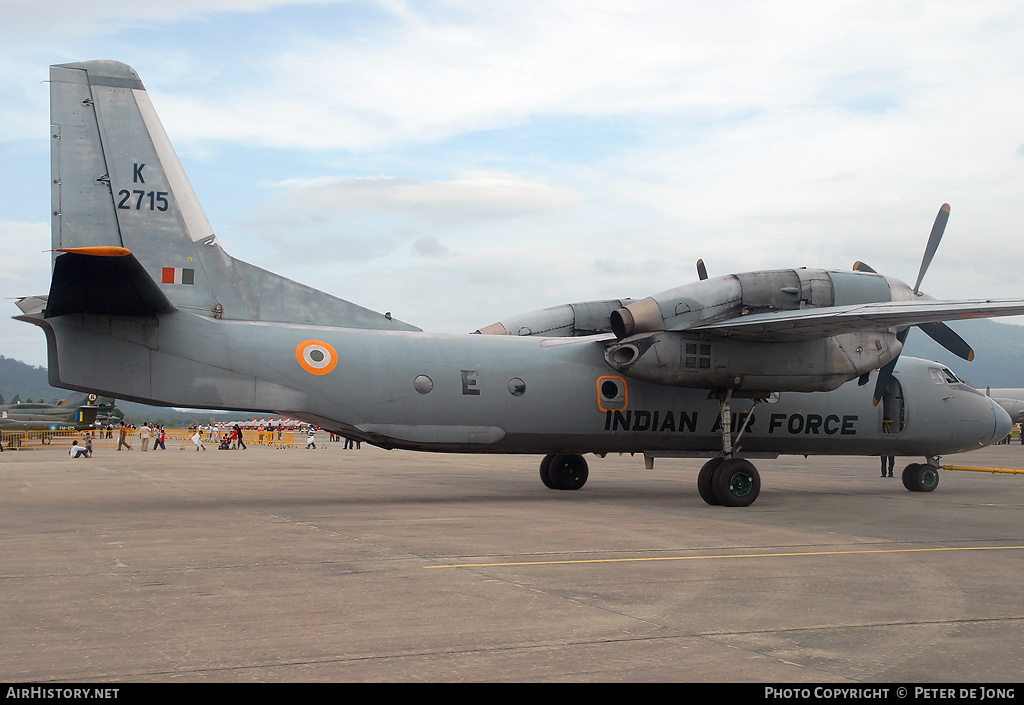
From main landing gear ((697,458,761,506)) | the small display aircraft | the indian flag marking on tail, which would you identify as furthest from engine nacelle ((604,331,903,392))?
the small display aircraft

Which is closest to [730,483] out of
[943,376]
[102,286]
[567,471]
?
[567,471]

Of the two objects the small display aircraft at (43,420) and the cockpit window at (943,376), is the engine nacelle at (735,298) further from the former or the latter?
the small display aircraft at (43,420)

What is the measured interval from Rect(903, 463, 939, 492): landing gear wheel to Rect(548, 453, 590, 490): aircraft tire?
7498 mm

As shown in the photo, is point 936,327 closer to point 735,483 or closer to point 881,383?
point 881,383

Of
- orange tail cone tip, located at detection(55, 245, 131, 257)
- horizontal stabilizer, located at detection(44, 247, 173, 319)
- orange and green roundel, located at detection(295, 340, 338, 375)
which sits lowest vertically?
orange and green roundel, located at detection(295, 340, 338, 375)

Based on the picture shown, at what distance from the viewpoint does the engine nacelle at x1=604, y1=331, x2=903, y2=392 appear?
621 inches

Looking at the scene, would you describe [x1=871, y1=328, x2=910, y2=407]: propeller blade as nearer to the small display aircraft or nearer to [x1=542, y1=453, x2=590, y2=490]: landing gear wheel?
[x1=542, y1=453, x2=590, y2=490]: landing gear wheel

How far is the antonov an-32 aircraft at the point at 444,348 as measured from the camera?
13133mm

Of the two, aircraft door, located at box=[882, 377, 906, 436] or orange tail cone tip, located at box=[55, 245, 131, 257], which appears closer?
orange tail cone tip, located at box=[55, 245, 131, 257]

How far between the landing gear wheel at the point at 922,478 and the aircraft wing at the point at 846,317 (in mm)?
5047

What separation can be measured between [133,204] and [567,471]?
411 inches

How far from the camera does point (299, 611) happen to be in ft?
21.7

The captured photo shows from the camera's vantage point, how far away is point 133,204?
13594mm
